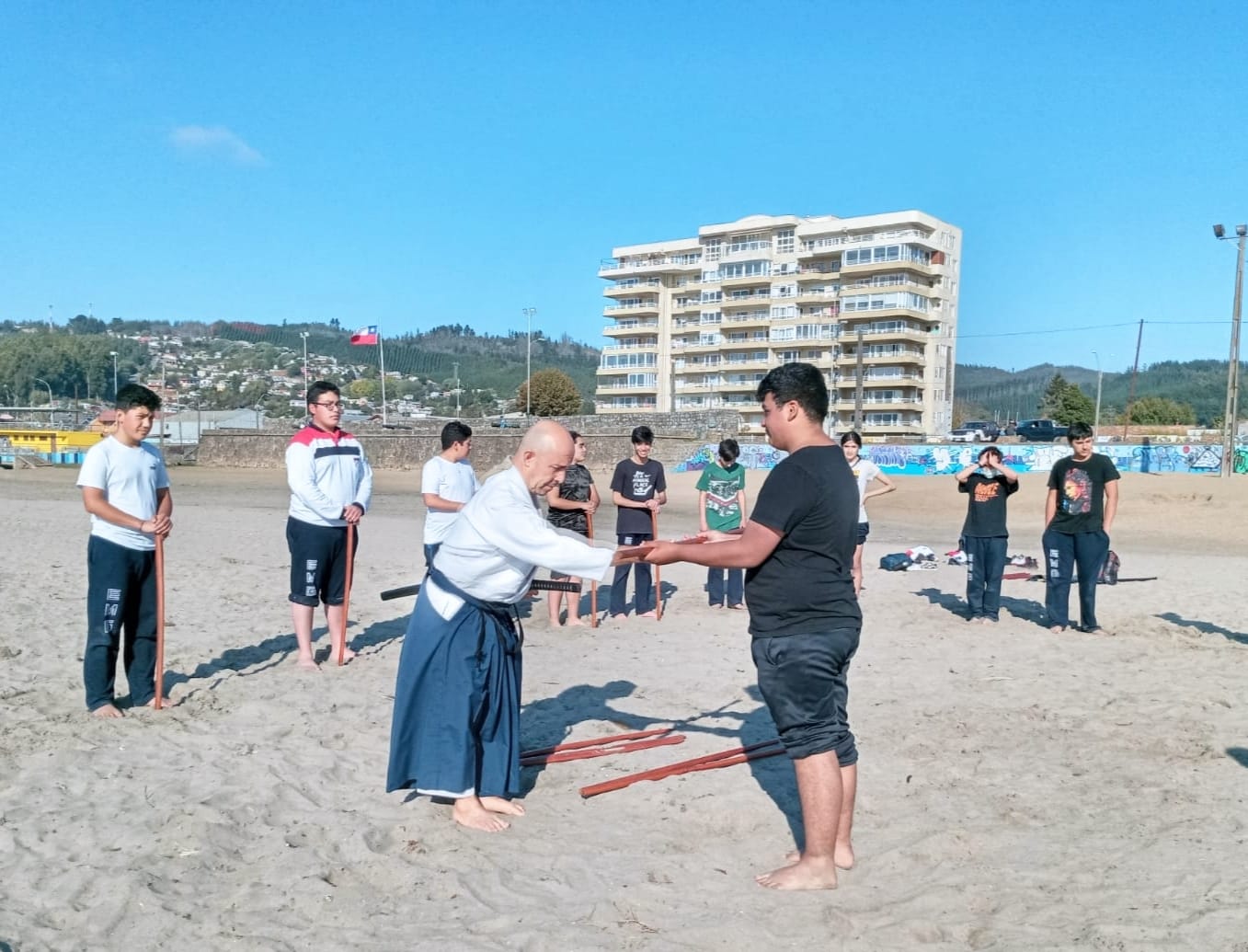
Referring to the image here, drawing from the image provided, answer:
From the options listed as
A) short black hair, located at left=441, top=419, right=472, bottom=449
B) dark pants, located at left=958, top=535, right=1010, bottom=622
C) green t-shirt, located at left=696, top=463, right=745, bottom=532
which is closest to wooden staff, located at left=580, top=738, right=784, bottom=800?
short black hair, located at left=441, top=419, right=472, bottom=449

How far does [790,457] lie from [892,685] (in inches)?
164

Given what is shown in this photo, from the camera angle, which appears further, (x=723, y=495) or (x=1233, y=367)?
(x=1233, y=367)

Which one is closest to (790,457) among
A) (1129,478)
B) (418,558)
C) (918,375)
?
(418,558)

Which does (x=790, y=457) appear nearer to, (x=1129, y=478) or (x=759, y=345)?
(x=1129, y=478)

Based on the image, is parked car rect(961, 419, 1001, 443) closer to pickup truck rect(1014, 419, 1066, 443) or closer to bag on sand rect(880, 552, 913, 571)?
pickup truck rect(1014, 419, 1066, 443)

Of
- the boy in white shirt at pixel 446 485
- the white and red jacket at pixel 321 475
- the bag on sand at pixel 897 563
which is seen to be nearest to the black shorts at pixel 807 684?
the white and red jacket at pixel 321 475

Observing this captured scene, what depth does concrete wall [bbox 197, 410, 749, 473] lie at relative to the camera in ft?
184

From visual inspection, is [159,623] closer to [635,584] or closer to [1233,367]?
[635,584]

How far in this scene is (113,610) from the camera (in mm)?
6176

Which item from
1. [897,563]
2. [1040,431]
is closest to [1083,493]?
[897,563]

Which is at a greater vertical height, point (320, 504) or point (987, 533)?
point (320, 504)

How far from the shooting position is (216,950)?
3494 mm

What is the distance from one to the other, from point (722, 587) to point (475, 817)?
6811 millimetres

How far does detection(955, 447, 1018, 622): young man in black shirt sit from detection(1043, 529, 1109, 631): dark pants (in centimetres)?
48
